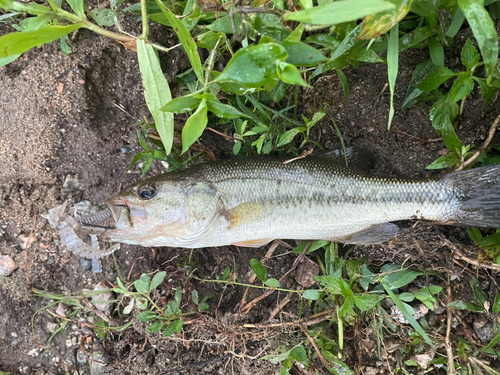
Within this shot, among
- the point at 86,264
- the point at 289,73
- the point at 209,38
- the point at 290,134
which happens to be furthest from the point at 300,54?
the point at 86,264

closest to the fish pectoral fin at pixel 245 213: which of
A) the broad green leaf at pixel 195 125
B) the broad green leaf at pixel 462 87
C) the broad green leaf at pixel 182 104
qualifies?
the broad green leaf at pixel 195 125

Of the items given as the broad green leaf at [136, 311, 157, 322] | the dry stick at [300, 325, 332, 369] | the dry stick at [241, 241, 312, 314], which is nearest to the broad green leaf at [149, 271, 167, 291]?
the broad green leaf at [136, 311, 157, 322]

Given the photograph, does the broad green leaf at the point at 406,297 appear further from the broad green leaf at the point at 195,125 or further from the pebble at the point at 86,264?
the pebble at the point at 86,264

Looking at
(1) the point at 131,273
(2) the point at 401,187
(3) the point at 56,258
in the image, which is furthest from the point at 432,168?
(3) the point at 56,258

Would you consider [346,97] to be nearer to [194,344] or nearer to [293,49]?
[293,49]

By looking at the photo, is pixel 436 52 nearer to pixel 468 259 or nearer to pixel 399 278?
pixel 468 259

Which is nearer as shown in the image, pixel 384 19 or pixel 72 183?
pixel 384 19
